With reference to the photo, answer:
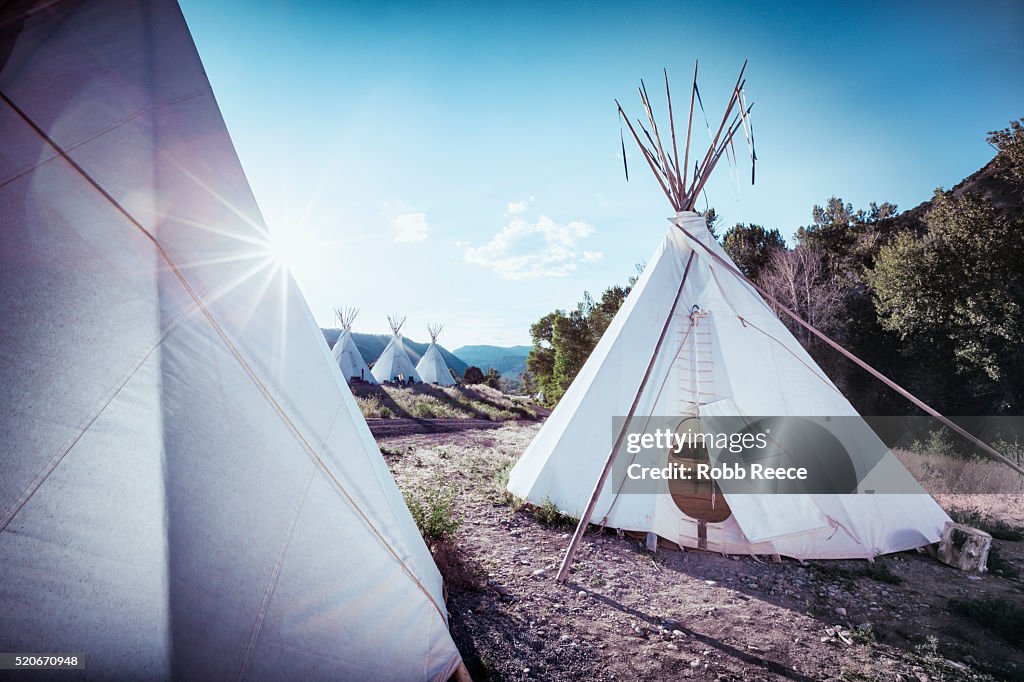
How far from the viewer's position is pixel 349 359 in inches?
880

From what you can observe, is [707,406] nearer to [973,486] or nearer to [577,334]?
[973,486]

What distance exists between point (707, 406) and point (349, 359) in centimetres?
2151

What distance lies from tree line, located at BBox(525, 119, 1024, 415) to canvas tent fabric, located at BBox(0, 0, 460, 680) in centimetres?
1258

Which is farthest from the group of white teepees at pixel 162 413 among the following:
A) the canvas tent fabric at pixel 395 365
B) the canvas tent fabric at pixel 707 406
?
the canvas tent fabric at pixel 395 365

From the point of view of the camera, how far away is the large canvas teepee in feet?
13.4

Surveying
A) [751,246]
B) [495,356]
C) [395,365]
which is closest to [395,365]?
[395,365]

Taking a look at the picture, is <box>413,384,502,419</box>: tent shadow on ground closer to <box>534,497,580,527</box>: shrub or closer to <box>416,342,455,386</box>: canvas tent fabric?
<box>416,342,455,386</box>: canvas tent fabric

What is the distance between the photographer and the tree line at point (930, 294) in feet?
26.6

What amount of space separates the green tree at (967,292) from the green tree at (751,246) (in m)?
6.09

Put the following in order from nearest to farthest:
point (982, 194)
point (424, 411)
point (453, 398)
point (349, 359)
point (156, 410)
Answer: point (156, 410) → point (982, 194) → point (424, 411) → point (453, 398) → point (349, 359)

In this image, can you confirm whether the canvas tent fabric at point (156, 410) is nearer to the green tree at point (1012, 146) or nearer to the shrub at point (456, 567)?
the shrub at point (456, 567)

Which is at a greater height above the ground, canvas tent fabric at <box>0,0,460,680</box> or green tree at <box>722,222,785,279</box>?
green tree at <box>722,222,785,279</box>

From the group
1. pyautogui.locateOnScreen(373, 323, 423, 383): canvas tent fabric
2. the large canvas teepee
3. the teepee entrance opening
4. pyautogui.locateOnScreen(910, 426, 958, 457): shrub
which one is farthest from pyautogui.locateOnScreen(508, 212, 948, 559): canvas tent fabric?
pyautogui.locateOnScreen(373, 323, 423, 383): canvas tent fabric

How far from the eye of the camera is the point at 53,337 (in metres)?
1.33
